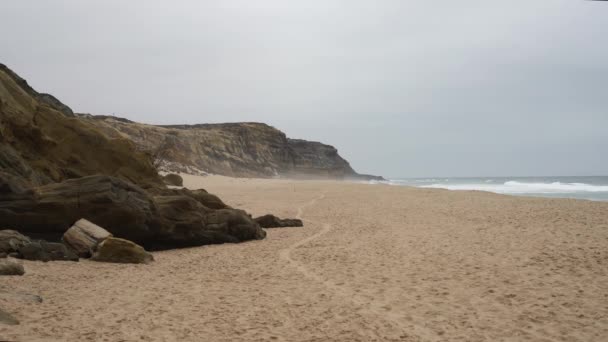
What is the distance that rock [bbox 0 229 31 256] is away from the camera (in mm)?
9242

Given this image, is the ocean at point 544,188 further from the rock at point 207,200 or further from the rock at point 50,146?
the rock at point 50,146

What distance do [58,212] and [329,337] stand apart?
27.4 ft

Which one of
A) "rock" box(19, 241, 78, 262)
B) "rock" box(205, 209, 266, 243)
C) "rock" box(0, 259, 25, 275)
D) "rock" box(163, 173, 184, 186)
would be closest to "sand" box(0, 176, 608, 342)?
"rock" box(0, 259, 25, 275)

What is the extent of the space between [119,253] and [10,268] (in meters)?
2.47

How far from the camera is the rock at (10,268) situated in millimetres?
7886

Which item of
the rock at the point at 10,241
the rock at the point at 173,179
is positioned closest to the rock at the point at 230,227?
the rock at the point at 10,241

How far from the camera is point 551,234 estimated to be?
42.5 ft

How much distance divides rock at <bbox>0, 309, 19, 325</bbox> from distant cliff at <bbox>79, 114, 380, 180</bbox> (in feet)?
145

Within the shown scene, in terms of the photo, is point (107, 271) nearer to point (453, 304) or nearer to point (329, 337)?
point (329, 337)

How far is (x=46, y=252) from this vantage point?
964 cm

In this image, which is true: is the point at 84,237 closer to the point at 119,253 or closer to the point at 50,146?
the point at 119,253

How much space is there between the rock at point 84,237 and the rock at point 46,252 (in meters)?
0.33

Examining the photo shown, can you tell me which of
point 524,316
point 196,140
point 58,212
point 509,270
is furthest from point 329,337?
point 196,140

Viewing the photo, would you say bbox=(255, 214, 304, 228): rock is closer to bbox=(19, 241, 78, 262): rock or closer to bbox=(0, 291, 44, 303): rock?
bbox=(19, 241, 78, 262): rock
